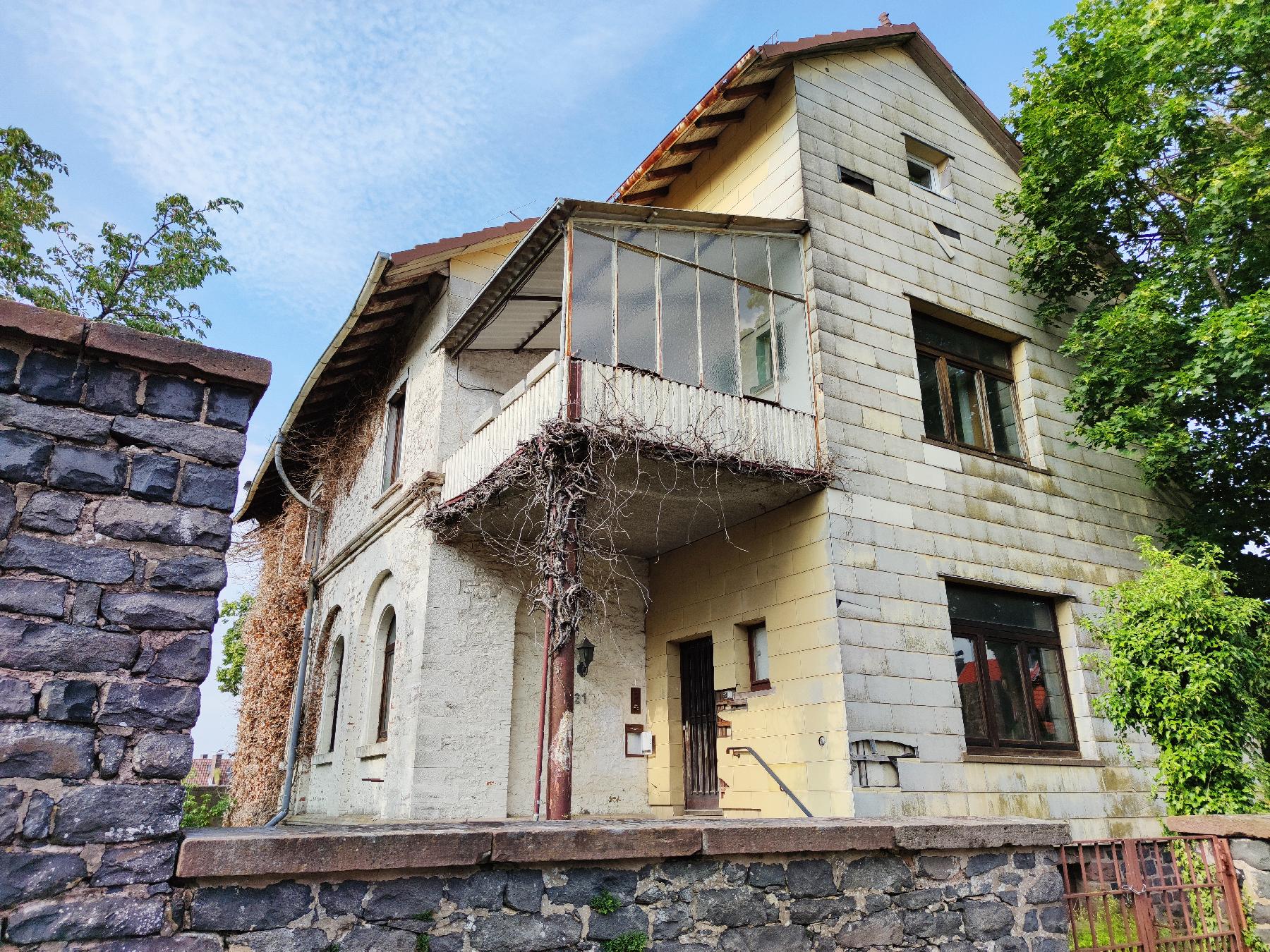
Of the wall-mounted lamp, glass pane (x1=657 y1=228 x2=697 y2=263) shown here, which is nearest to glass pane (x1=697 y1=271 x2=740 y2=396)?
glass pane (x1=657 y1=228 x2=697 y2=263)

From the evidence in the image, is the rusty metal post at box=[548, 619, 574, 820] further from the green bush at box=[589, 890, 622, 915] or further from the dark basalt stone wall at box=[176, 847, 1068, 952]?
the green bush at box=[589, 890, 622, 915]

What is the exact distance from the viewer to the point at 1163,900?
6.21 m

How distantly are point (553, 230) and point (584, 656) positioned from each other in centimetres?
471

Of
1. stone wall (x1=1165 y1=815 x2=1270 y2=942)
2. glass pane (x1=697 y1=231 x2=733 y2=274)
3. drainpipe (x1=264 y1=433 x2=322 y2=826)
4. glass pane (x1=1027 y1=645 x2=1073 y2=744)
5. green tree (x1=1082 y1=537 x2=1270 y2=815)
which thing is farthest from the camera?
drainpipe (x1=264 y1=433 x2=322 y2=826)

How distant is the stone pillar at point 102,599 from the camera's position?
9.71 feet

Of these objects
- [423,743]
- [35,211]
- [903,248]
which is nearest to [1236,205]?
[903,248]

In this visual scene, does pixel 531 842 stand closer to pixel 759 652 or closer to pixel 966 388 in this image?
pixel 759 652

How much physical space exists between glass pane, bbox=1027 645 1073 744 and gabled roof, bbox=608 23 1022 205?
7.48 meters

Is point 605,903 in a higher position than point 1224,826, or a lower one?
lower

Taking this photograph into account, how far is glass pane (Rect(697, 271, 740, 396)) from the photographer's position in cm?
917

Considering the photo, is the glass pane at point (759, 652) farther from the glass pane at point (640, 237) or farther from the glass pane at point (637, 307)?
the glass pane at point (640, 237)

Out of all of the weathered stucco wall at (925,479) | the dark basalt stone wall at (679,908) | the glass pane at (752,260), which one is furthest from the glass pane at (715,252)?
the dark basalt stone wall at (679,908)

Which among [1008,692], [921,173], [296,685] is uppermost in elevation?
[921,173]

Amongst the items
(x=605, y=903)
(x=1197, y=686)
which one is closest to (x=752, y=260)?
(x=1197, y=686)
